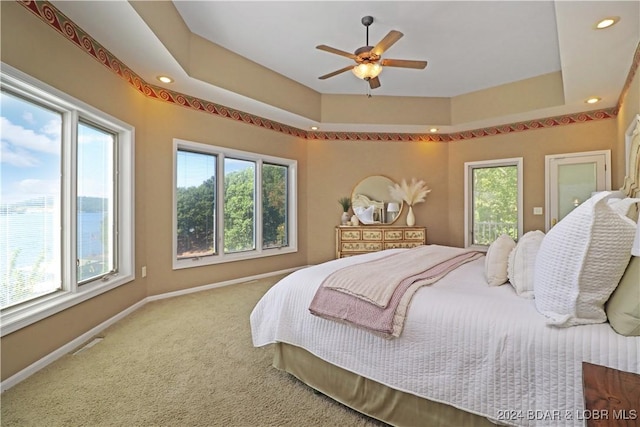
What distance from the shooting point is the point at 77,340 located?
2.38 meters

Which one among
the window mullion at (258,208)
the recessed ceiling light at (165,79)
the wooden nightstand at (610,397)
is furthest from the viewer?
the window mullion at (258,208)

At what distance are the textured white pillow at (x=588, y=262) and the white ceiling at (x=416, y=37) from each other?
1.75 m

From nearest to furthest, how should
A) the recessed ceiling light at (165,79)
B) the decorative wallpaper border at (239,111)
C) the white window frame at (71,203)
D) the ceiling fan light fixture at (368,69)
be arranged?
the white window frame at (71,203), the decorative wallpaper border at (239,111), the ceiling fan light fixture at (368,69), the recessed ceiling light at (165,79)

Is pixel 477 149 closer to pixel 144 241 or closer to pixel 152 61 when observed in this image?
pixel 152 61

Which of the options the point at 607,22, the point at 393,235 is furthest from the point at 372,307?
the point at 393,235

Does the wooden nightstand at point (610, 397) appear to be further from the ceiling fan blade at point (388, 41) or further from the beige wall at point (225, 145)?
the beige wall at point (225, 145)

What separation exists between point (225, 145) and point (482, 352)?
3.87 metres

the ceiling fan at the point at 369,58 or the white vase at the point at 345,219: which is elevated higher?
the ceiling fan at the point at 369,58

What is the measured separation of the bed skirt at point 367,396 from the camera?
1.36 meters

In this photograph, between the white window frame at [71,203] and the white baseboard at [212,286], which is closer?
the white window frame at [71,203]

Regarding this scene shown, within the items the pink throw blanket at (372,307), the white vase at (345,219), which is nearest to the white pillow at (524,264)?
the pink throw blanket at (372,307)

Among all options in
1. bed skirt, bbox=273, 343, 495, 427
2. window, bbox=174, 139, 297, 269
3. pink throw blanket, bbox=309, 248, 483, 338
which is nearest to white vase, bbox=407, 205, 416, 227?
window, bbox=174, 139, 297, 269

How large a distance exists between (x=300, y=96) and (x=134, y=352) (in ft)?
12.2

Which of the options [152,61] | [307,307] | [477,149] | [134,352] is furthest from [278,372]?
[477,149]
